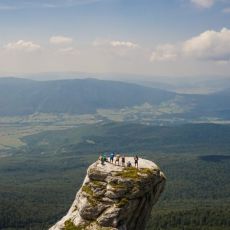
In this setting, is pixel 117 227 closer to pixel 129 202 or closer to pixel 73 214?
pixel 129 202

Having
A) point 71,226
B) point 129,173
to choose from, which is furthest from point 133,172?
point 71,226

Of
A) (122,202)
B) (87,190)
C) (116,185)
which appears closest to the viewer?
(122,202)

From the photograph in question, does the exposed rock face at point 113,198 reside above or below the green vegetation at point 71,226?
above

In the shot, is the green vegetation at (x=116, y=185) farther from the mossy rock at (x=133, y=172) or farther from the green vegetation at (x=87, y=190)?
the green vegetation at (x=87, y=190)

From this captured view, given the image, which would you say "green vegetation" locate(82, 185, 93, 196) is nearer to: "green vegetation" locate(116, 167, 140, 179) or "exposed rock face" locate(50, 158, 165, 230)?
"exposed rock face" locate(50, 158, 165, 230)

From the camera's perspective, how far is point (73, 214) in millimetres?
67188

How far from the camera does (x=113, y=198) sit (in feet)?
205

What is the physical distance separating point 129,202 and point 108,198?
110 inches

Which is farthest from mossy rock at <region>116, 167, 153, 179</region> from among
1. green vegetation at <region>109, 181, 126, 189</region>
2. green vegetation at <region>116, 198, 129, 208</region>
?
green vegetation at <region>116, 198, 129, 208</region>

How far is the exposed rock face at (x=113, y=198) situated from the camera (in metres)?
62.2

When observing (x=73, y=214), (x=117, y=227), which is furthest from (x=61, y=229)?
(x=117, y=227)

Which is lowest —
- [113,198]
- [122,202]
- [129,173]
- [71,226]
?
[71,226]

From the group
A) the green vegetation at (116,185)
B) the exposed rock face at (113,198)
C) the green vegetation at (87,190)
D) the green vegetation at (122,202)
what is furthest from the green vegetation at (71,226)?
the green vegetation at (116,185)

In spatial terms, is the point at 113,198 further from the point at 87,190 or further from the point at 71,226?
the point at 71,226
